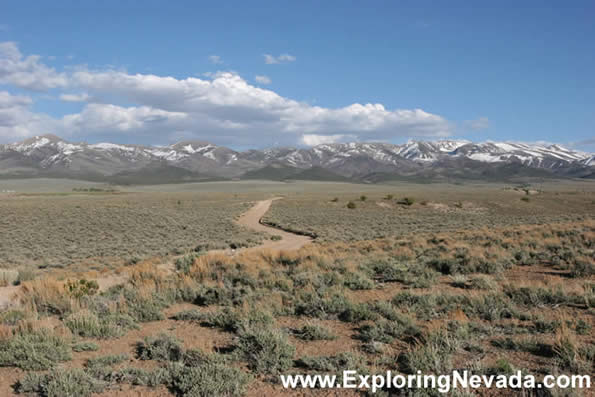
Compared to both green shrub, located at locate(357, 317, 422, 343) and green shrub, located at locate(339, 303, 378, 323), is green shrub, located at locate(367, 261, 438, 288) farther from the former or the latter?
green shrub, located at locate(357, 317, 422, 343)

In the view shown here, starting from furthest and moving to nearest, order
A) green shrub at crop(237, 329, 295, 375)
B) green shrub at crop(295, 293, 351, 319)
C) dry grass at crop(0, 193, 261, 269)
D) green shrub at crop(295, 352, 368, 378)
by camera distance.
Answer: dry grass at crop(0, 193, 261, 269) → green shrub at crop(295, 293, 351, 319) → green shrub at crop(237, 329, 295, 375) → green shrub at crop(295, 352, 368, 378)

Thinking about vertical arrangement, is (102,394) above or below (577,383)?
below

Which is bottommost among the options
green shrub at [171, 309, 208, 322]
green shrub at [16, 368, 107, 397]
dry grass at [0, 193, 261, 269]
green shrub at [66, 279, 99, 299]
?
dry grass at [0, 193, 261, 269]

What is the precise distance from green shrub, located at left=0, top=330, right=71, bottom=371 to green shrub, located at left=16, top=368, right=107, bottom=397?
14.3 inches

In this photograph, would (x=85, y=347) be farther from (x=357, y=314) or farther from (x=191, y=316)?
(x=357, y=314)

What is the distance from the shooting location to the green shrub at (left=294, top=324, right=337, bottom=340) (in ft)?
21.2

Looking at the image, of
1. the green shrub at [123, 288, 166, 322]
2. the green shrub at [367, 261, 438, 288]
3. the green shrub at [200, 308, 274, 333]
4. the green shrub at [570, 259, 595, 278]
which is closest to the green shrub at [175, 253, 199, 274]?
the green shrub at [123, 288, 166, 322]

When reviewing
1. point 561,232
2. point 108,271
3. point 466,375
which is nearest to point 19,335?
point 466,375

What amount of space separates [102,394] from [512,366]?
5.59 m

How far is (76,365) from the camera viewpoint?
224 inches

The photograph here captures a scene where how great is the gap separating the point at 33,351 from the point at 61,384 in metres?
1.29

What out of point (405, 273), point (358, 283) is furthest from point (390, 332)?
point (405, 273)

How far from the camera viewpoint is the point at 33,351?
18.6 ft

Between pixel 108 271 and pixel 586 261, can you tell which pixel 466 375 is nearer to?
pixel 586 261
